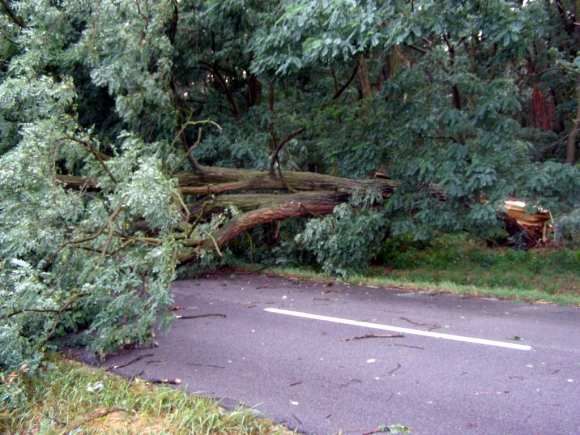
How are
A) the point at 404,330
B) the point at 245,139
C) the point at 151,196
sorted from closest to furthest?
1. the point at 404,330
2. the point at 151,196
3. the point at 245,139

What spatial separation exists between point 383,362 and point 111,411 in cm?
262

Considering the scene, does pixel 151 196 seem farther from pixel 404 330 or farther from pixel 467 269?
pixel 467 269

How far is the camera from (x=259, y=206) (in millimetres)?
12039

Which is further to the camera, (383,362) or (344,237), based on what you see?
(344,237)

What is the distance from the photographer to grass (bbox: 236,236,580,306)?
10961 millimetres

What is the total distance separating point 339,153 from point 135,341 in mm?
7127

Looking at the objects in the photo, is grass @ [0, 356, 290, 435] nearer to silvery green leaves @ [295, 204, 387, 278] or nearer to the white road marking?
the white road marking

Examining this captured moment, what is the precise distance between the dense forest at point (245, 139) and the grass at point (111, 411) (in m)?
0.43

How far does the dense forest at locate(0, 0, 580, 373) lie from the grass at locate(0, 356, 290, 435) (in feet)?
1.42

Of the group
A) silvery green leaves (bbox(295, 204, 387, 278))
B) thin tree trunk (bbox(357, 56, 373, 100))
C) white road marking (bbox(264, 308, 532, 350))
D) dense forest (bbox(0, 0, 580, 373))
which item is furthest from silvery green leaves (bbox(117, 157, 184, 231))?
thin tree trunk (bbox(357, 56, 373, 100))

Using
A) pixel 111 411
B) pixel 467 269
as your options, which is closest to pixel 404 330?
pixel 111 411

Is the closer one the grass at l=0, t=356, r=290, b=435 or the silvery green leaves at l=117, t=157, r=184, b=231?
the grass at l=0, t=356, r=290, b=435

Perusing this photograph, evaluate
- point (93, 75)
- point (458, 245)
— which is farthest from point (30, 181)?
point (458, 245)

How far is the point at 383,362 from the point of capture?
19.4 ft
